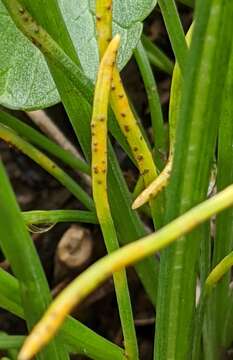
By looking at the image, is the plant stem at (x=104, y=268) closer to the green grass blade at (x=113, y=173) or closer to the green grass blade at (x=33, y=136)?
the green grass blade at (x=113, y=173)

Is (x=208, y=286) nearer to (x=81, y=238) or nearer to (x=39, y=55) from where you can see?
(x=39, y=55)

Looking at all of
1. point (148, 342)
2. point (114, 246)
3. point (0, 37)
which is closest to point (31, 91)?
point (0, 37)

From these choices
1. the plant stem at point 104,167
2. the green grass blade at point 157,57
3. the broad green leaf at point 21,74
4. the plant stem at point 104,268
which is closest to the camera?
the plant stem at point 104,268

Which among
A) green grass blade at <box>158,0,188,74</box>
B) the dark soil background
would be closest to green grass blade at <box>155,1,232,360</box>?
green grass blade at <box>158,0,188,74</box>

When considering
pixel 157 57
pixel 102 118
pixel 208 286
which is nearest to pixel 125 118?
pixel 102 118

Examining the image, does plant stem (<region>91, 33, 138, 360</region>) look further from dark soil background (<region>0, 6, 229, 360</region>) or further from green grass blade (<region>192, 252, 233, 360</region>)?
dark soil background (<region>0, 6, 229, 360</region>)

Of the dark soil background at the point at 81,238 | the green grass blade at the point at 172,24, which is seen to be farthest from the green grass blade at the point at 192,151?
the dark soil background at the point at 81,238
